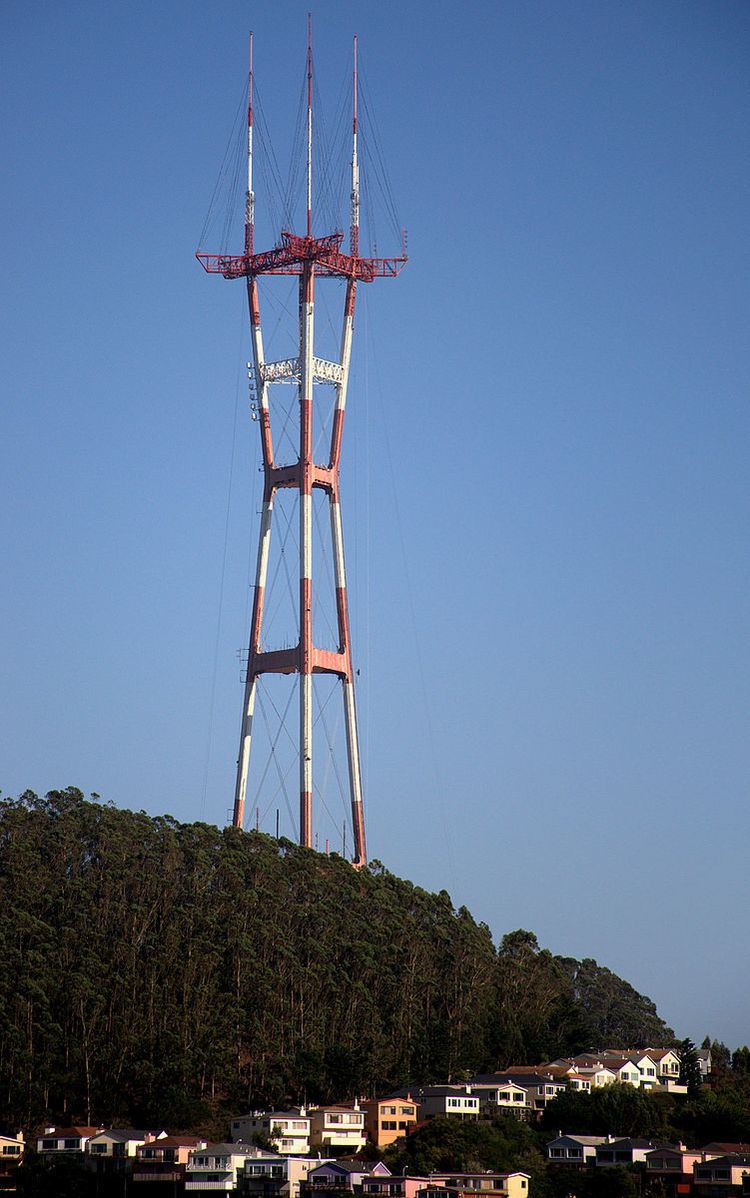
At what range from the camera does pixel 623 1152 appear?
77000mm

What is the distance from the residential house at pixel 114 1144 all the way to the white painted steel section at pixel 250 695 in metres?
29.3

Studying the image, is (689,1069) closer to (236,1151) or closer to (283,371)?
(236,1151)

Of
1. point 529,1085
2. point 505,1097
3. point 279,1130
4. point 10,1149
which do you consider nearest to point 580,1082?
point 529,1085

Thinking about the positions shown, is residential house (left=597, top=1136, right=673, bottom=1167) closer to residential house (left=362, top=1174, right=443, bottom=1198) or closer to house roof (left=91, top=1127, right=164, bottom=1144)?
residential house (left=362, top=1174, right=443, bottom=1198)

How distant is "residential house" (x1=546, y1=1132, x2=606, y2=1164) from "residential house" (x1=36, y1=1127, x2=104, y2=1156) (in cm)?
1643

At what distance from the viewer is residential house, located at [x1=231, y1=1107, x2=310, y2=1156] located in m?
77.6

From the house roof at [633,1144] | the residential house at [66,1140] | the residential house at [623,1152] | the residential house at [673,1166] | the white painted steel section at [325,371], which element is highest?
the white painted steel section at [325,371]

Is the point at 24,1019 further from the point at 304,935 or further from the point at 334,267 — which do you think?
the point at 334,267

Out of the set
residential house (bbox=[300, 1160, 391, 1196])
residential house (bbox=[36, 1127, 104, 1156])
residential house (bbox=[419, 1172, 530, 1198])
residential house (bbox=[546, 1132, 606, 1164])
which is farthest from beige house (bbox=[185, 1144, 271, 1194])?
residential house (bbox=[546, 1132, 606, 1164])

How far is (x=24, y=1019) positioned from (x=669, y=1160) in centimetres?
2463

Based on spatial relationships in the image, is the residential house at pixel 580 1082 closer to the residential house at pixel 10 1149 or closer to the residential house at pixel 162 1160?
the residential house at pixel 162 1160

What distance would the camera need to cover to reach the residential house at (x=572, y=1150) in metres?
77.6

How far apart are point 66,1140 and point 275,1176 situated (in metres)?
7.70

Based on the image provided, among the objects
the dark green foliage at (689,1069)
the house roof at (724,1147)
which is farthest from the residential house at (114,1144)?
the dark green foliage at (689,1069)
